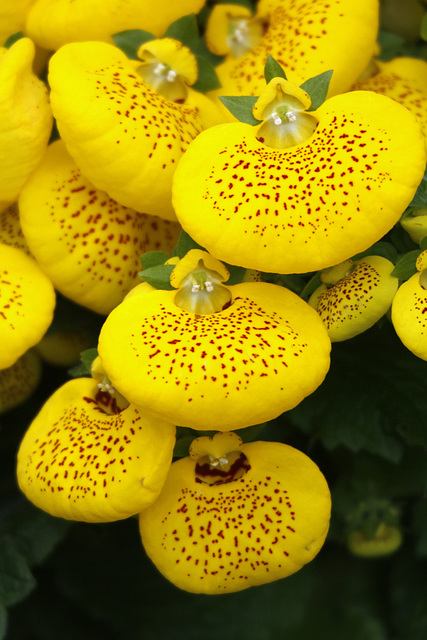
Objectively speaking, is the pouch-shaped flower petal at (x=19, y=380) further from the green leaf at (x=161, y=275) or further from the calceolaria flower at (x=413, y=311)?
the calceolaria flower at (x=413, y=311)

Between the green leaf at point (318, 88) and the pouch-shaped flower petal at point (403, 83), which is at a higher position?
the green leaf at point (318, 88)

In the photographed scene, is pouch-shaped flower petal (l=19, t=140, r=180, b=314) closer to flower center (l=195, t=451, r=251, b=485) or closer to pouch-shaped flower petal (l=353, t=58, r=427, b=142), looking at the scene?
flower center (l=195, t=451, r=251, b=485)

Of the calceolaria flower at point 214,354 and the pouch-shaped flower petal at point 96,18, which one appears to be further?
the pouch-shaped flower petal at point 96,18

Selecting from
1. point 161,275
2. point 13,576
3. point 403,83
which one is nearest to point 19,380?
point 13,576

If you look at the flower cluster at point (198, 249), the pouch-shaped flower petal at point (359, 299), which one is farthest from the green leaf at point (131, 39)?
the pouch-shaped flower petal at point (359, 299)

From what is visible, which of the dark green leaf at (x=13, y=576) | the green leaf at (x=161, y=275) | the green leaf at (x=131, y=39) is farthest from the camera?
the dark green leaf at (x=13, y=576)

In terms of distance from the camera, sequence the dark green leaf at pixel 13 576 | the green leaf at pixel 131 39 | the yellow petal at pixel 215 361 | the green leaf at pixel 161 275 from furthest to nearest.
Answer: the dark green leaf at pixel 13 576 < the green leaf at pixel 131 39 < the green leaf at pixel 161 275 < the yellow petal at pixel 215 361

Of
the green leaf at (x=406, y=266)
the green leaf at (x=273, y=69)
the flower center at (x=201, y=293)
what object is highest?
the green leaf at (x=273, y=69)
